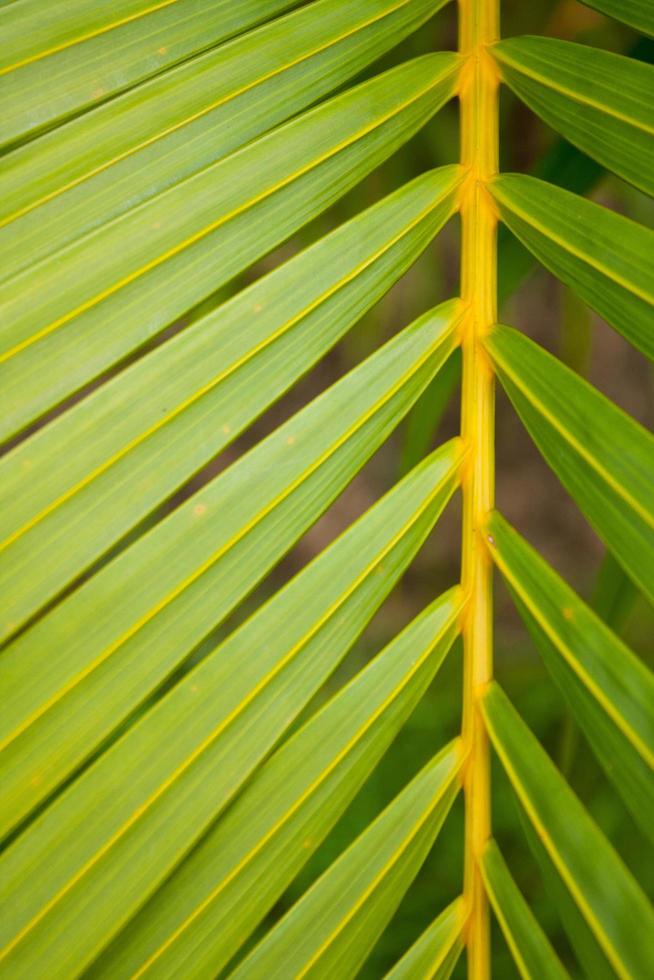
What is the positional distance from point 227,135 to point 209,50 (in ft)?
0.16

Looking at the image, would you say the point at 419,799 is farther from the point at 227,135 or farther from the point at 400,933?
the point at 400,933

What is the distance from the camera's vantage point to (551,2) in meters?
0.82

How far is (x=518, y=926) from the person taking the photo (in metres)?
0.43

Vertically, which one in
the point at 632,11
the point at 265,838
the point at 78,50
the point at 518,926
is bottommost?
the point at 518,926

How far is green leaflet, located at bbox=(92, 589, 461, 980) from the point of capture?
1.29ft

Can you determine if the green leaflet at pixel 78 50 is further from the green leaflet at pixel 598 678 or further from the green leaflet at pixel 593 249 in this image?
the green leaflet at pixel 598 678

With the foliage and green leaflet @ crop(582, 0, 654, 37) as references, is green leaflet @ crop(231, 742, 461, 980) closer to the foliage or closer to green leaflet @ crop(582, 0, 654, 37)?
the foliage

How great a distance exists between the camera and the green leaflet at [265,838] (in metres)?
0.39

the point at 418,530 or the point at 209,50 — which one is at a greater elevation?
the point at 209,50

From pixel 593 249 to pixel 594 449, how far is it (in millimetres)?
99

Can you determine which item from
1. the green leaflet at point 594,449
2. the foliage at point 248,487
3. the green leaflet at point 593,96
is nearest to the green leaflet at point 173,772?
the foliage at point 248,487

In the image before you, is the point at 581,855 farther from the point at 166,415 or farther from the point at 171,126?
the point at 171,126

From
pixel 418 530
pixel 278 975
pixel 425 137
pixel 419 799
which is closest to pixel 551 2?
pixel 425 137

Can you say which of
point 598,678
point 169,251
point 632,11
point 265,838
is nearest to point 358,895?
point 265,838
